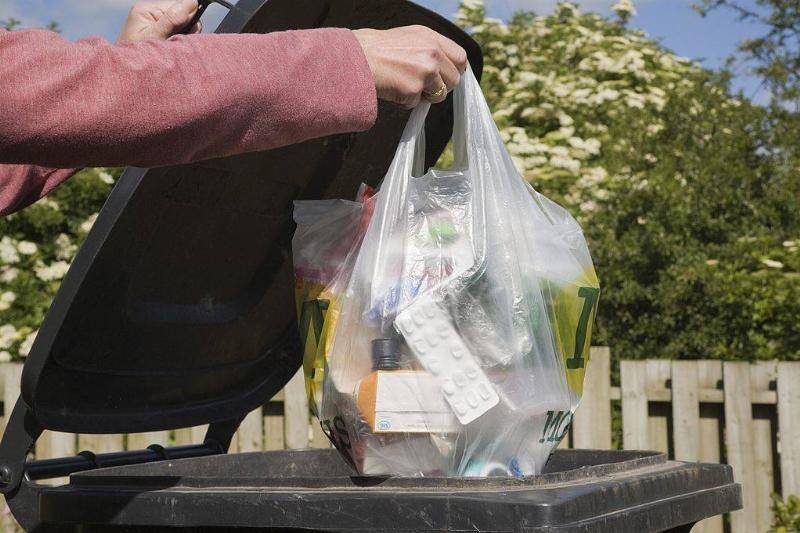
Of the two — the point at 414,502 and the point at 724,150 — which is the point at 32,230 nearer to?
the point at 724,150

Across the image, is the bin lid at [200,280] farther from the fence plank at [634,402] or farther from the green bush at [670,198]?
the green bush at [670,198]

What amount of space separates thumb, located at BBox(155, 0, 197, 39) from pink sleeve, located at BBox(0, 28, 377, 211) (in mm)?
662

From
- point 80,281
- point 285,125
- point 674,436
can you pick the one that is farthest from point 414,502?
point 674,436

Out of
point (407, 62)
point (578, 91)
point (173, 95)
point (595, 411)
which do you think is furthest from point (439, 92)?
point (578, 91)

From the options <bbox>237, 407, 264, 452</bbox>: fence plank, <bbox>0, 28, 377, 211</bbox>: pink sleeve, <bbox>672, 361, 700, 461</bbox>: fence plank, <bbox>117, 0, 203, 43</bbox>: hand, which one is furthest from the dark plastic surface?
<bbox>237, 407, 264, 452</bbox>: fence plank

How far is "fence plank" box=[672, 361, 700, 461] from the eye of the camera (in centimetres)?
475

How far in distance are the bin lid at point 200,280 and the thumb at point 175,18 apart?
0.96 ft

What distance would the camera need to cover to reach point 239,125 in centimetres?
→ 141

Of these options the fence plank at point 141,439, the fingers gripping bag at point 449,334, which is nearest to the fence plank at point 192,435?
the fence plank at point 141,439

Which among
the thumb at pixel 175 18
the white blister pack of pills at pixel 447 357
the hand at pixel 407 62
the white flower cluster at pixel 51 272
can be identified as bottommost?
the white flower cluster at pixel 51 272

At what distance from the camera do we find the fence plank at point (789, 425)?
4.64m

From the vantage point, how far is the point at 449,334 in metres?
1.66

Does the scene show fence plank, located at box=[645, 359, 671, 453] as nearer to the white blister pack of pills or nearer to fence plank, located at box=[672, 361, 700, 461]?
fence plank, located at box=[672, 361, 700, 461]

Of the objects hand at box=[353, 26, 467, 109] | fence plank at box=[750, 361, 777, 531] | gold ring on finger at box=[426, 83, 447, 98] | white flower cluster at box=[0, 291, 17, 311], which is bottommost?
fence plank at box=[750, 361, 777, 531]
